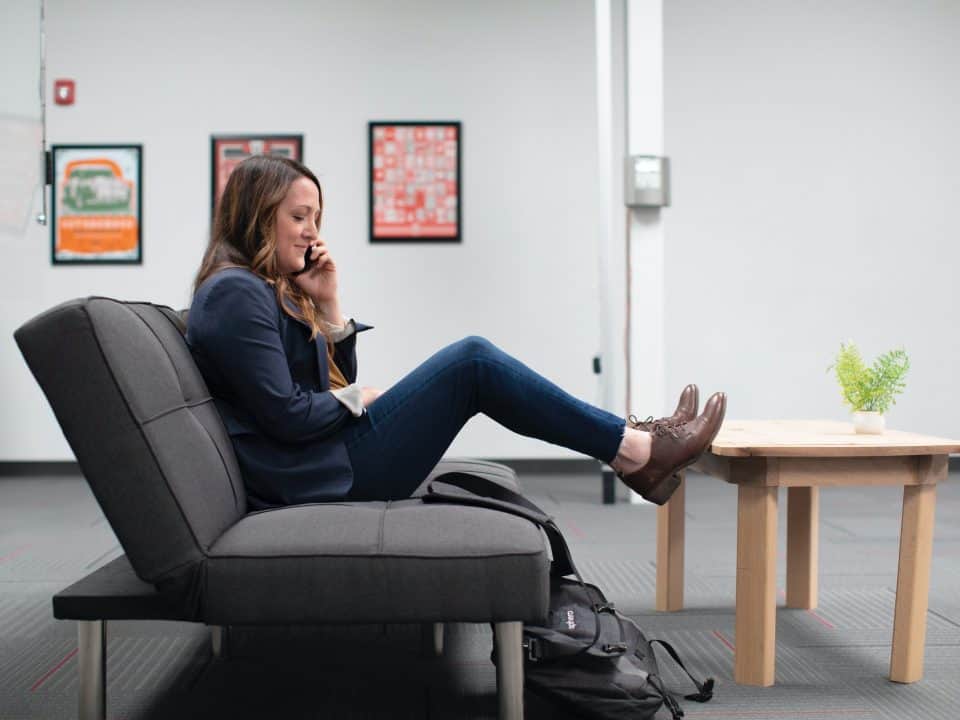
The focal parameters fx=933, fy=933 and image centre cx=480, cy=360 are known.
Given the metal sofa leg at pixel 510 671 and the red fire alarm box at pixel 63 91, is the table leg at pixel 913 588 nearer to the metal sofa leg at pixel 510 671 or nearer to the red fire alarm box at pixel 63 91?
the metal sofa leg at pixel 510 671

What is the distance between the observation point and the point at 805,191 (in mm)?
4934

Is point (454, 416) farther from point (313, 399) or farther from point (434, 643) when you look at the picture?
point (434, 643)

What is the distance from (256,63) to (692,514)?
314 cm

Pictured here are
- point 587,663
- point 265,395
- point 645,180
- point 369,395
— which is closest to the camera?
point 587,663

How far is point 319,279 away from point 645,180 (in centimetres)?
245

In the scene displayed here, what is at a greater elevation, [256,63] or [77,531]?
[256,63]

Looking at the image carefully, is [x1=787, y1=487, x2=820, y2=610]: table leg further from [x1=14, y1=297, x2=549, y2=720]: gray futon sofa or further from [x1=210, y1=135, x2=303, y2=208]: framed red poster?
[x1=210, y1=135, x2=303, y2=208]: framed red poster

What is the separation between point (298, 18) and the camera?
15.9 ft

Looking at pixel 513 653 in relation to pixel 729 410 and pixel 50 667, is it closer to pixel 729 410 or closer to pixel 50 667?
pixel 50 667

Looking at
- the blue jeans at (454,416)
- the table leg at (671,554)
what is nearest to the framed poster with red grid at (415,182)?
the table leg at (671,554)

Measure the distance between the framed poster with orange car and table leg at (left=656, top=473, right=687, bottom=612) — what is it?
3482 mm

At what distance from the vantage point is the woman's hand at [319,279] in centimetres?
195

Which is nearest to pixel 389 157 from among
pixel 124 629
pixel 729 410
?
pixel 729 410

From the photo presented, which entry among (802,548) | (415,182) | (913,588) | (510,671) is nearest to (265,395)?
(510,671)
